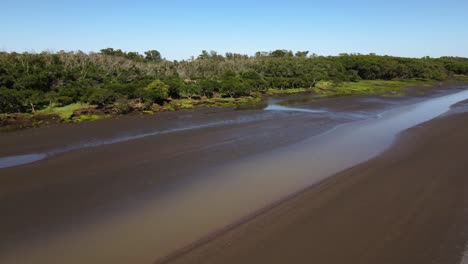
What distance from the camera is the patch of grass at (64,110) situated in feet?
103

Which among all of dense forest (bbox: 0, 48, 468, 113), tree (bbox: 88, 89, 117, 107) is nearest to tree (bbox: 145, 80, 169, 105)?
dense forest (bbox: 0, 48, 468, 113)

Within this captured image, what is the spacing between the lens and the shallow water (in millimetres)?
9391

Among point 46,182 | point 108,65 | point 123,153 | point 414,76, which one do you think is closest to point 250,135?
point 123,153

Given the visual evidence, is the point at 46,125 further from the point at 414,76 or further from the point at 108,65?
the point at 414,76

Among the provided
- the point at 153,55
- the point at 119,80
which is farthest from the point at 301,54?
the point at 119,80

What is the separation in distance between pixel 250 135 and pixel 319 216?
14334 mm

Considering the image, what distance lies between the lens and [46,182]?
15.0m

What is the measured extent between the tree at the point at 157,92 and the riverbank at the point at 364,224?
27519 mm

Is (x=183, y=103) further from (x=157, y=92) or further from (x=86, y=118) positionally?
(x=86, y=118)

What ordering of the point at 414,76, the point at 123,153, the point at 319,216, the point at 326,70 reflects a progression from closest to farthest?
the point at 319,216, the point at 123,153, the point at 326,70, the point at 414,76

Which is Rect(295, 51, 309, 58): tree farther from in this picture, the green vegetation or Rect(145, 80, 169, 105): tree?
Rect(145, 80, 169, 105): tree

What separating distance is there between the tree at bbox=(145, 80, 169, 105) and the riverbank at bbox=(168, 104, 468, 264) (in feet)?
90.3

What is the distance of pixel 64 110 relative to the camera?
3316 cm

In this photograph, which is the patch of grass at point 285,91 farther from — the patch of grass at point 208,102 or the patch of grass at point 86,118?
the patch of grass at point 86,118
